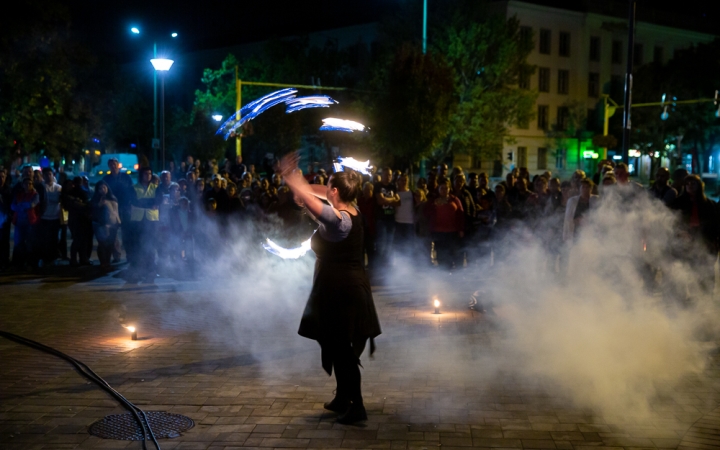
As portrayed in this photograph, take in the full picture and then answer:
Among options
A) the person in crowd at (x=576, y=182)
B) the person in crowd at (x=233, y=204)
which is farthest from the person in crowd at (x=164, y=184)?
the person in crowd at (x=576, y=182)

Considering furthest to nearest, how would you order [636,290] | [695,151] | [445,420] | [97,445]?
1. [695,151]
2. [636,290]
3. [445,420]
4. [97,445]

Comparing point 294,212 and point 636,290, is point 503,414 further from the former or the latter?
point 294,212

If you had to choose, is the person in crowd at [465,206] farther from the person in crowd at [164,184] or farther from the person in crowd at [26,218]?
the person in crowd at [26,218]

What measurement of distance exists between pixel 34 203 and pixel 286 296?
231 inches

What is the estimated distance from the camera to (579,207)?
1084 cm

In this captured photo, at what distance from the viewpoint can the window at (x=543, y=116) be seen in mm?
57438

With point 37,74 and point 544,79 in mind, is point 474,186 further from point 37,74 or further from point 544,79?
point 544,79

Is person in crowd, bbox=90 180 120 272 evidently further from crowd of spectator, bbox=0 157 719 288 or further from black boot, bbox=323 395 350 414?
black boot, bbox=323 395 350 414

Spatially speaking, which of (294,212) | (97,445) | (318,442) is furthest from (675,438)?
(294,212)

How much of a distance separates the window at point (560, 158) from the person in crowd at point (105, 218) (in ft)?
157

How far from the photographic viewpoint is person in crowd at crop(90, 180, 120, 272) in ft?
46.8

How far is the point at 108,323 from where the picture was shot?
31.9ft

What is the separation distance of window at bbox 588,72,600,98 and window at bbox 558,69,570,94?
2.86 m

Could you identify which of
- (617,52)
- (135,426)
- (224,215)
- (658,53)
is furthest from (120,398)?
(658,53)
